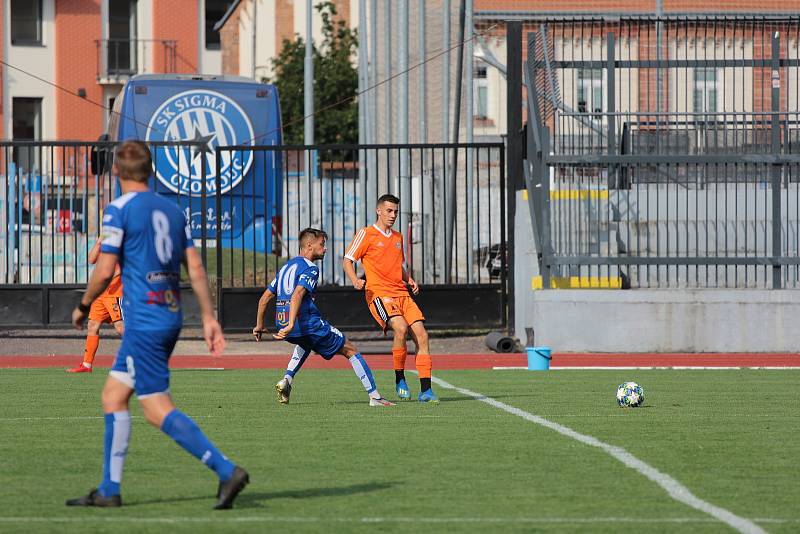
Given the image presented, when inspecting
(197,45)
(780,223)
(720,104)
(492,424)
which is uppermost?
(197,45)

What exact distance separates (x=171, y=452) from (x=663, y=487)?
10.3 ft

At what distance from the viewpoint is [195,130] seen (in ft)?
79.7

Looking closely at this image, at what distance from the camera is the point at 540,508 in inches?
276

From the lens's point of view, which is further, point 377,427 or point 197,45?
point 197,45

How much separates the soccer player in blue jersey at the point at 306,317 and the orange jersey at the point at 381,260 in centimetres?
59

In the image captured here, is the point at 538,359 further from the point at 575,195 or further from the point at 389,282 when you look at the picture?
the point at 389,282

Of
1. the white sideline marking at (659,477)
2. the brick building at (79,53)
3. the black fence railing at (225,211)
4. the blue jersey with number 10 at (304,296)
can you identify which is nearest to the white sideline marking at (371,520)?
the white sideline marking at (659,477)

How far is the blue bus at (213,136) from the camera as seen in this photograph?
23.0 metres

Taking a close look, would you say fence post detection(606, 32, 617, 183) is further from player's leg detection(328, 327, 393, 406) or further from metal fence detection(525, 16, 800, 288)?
player's leg detection(328, 327, 393, 406)

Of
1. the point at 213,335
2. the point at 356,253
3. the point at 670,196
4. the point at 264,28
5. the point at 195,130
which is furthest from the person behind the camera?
the point at 264,28

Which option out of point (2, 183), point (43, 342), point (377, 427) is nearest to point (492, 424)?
point (377, 427)

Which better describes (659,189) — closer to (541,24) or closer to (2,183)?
(541,24)

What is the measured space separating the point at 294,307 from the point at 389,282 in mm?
1042

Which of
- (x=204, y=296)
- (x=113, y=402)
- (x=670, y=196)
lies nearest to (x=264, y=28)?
(x=670, y=196)
